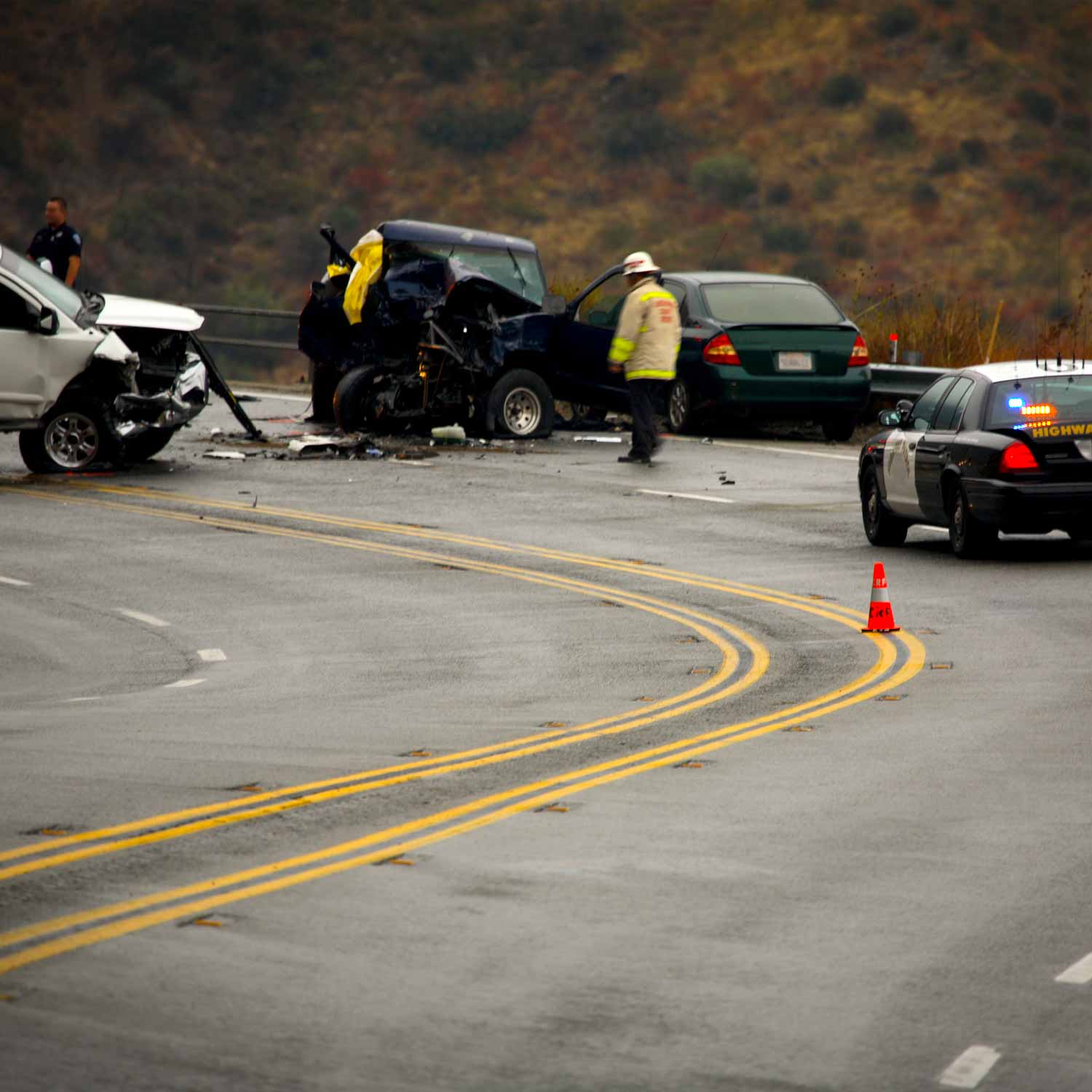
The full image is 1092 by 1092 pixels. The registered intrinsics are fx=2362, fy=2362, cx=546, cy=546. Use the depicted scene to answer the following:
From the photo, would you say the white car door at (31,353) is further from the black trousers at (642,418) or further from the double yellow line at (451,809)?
the double yellow line at (451,809)

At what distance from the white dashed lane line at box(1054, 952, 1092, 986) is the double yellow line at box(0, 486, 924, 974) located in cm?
210

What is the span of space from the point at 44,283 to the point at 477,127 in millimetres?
72444

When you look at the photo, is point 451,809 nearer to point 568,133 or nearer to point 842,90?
point 842,90

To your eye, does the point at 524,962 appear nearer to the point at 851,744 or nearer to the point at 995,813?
the point at 995,813

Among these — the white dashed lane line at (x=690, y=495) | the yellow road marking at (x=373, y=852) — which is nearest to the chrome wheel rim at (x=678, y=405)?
the white dashed lane line at (x=690, y=495)

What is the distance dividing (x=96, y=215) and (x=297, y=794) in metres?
82.5

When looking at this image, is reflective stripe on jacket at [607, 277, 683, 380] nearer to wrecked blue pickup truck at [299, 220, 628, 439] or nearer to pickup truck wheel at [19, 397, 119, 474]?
wrecked blue pickup truck at [299, 220, 628, 439]

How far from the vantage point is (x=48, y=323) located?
20.3 meters

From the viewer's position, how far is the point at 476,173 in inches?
A: 3575

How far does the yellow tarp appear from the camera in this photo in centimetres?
2439

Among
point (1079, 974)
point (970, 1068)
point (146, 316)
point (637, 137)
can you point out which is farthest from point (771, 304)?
point (637, 137)

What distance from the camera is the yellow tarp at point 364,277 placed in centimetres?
2439

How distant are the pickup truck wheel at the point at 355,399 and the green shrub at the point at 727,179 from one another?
63389 millimetres

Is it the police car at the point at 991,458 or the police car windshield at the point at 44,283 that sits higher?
the police car windshield at the point at 44,283
